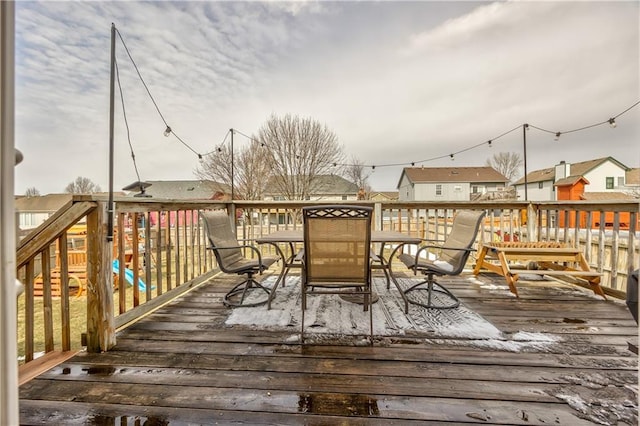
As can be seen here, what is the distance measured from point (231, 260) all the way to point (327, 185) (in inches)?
488

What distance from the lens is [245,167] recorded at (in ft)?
46.6

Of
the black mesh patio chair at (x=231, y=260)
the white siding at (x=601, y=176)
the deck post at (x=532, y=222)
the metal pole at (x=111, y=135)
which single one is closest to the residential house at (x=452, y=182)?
the white siding at (x=601, y=176)

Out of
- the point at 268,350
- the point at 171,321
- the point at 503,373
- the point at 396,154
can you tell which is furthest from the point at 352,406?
the point at 396,154

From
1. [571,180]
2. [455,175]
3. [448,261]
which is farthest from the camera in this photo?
[455,175]

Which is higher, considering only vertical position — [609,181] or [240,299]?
[609,181]

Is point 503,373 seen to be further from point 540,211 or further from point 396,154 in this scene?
point 396,154

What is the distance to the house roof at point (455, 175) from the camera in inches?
1090

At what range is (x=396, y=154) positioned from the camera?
58.1 feet

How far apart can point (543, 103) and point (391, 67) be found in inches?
189

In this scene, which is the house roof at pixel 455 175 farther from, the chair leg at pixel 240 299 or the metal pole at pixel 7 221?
the metal pole at pixel 7 221

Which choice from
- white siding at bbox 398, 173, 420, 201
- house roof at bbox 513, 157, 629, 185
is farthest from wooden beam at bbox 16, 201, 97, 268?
white siding at bbox 398, 173, 420, 201

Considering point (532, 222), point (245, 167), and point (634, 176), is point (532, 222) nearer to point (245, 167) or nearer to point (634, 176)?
point (634, 176)

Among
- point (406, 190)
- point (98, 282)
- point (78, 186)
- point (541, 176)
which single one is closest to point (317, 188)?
point (78, 186)

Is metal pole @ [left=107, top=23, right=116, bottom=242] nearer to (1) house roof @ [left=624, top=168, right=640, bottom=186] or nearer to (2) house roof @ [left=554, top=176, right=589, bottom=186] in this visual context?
(1) house roof @ [left=624, top=168, right=640, bottom=186]
